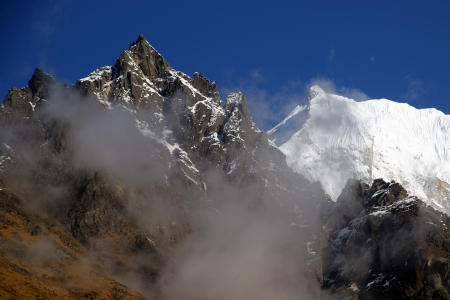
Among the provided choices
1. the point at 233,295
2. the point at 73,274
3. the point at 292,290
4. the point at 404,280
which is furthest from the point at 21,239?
the point at 404,280

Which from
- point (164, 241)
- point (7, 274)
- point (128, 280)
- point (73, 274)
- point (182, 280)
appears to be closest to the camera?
point (7, 274)

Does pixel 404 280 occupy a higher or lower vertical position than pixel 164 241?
lower

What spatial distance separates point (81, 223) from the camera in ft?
570

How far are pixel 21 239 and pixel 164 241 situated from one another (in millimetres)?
61709

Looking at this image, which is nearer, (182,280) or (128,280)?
(128,280)

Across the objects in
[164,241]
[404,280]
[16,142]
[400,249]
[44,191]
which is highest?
[16,142]

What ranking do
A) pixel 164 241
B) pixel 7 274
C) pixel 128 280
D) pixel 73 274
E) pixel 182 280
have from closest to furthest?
pixel 7 274, pixel 73 274, pixel 128 280, pixel 182 280, pixel 164 241

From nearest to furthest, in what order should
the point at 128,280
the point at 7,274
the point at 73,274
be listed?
the point at 7,274
the point at 73,274
the point at 128,280

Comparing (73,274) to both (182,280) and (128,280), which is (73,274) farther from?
(182,280)

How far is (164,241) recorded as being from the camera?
191500mm

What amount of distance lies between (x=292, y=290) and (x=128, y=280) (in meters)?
73.1

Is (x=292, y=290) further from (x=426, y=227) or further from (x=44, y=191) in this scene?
(x=44, y=191)

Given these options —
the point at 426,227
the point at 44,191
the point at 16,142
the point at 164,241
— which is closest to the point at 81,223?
the point at 44,191

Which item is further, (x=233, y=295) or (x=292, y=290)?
(x=292, y=290)
